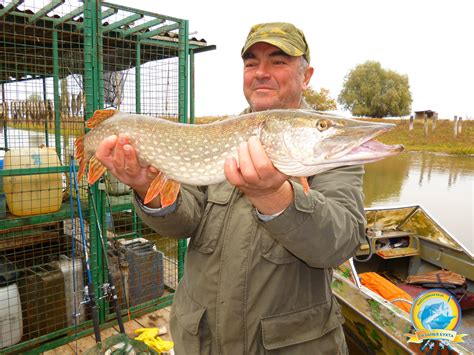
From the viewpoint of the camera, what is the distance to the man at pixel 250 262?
1.41 meters

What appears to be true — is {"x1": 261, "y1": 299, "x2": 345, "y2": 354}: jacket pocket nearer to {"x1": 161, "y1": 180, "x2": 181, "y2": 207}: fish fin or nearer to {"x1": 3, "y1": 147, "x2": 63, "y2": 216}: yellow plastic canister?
{"x1": 161, "y1": 180, "x2": 181, "y2": 207}: fish fin

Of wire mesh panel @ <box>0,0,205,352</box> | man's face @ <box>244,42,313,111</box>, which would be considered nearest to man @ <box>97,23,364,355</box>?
man's face @ <box>244,42,313,111</box>

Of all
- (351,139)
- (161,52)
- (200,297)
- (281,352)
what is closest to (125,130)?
(200,297)

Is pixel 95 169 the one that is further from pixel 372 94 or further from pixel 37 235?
pixel 372 94

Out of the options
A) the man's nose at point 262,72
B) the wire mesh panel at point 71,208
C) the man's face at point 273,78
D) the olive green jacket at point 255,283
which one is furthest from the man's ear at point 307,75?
the wire mesh panel at point 71,208

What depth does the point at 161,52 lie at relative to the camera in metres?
5.19

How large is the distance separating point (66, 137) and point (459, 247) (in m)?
5.24

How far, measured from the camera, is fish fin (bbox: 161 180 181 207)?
5.21 ft

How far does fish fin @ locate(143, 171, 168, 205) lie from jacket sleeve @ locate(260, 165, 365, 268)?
55 cm

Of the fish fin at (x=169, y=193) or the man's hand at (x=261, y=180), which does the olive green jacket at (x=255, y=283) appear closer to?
the fish fin at (x=169, y=193)

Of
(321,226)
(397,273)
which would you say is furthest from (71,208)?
(397,273)

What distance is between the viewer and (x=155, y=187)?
1.64 metres

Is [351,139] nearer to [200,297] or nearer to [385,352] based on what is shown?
[200,297]

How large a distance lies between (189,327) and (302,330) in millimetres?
505
